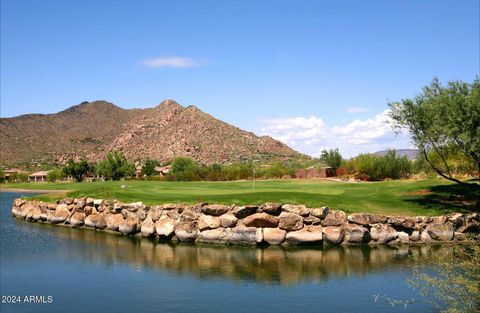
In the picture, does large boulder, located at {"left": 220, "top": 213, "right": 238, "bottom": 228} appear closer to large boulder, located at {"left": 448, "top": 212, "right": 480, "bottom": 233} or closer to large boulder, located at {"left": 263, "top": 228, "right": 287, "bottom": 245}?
large boulder, located at {"left": 263, "top": 228, "right": 287, "bottom": 245}

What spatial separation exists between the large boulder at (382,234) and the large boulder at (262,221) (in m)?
5.13

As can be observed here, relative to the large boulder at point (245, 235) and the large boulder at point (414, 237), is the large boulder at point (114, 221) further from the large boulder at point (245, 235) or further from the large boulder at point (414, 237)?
the large boulder at point (414, 237)

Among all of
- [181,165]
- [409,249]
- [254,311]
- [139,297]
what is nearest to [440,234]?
[409,249]

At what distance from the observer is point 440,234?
85.0ft

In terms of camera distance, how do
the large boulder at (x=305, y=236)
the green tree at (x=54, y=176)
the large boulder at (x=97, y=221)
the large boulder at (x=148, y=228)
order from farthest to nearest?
the green tree at (x=54, y=176), the large boulder at (x=97, y=221), the large boulder at (x=148, y=228), the large boulder at (x=305, y=236)

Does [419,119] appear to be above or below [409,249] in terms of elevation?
above

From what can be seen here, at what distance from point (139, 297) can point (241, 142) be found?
133m

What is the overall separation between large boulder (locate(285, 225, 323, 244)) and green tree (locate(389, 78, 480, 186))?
9.07 m

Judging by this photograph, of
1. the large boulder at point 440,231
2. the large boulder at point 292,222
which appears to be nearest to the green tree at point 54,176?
the large boulder at point 292,222

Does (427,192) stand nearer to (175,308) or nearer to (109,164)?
(175,308)

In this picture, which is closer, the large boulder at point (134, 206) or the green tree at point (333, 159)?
the large boulder at point (134, 206)

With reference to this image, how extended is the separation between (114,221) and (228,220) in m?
8.61

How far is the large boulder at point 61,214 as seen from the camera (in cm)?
3556

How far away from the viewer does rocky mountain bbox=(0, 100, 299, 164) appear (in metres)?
144
